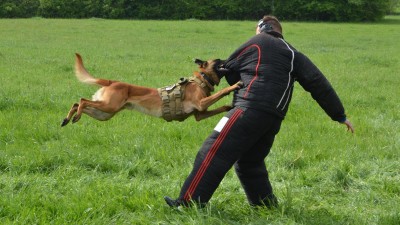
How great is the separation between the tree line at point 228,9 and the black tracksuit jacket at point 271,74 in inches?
2050

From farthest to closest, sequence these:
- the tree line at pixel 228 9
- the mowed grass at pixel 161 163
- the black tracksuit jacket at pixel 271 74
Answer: the tree line at pixel 228 9, the mowed grass at pixel 161 163, the black tracksuit jacket at pixel 271 74

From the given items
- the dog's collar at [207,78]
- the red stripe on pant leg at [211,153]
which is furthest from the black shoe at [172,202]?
the dog's collar at [207,78]

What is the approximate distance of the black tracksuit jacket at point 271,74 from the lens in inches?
177

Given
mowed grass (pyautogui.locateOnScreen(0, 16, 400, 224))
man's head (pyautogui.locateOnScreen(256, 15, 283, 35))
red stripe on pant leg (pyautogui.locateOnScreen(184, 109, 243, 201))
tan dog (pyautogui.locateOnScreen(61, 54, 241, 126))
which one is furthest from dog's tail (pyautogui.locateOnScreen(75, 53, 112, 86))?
man's head (pyautogui.locateOnScreen(256, 15, 283, 35))

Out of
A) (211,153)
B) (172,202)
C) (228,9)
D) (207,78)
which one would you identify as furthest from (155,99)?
(228,9)

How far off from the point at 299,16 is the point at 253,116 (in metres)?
56.0

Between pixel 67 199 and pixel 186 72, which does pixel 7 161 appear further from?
pixel 186 72

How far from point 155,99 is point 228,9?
5371 centimetres

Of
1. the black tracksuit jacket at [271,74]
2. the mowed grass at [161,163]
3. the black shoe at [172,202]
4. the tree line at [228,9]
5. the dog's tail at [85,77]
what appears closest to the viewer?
the black tracksuit jacket at [271,74]

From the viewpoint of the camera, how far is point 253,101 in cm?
450

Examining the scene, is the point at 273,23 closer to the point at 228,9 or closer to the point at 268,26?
the point at 268,26

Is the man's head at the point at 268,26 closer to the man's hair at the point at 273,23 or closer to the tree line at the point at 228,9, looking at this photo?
the man's hair at the point at 273,23

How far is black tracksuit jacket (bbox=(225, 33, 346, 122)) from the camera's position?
4.50 metres

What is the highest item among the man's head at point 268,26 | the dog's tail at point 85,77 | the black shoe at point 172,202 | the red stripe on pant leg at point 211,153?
the man's head at point 268,26
